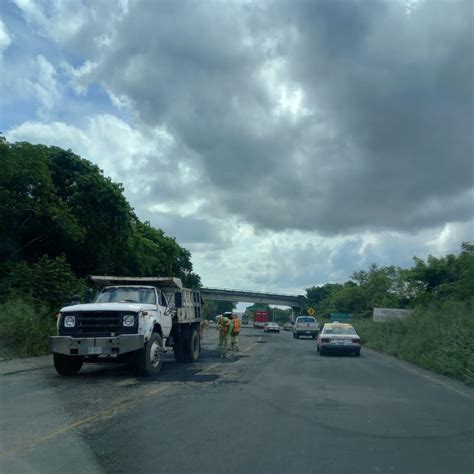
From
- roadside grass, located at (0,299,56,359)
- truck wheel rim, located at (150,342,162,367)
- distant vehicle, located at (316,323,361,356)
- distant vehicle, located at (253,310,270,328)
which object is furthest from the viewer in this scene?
distant vehicle, located at (253,310,270,328)

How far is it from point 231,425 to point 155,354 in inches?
270

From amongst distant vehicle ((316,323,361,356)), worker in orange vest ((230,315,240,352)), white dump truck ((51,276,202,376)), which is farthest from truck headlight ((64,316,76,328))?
distant vehicle ((316,323,361,356))

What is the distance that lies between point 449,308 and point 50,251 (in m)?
23.3

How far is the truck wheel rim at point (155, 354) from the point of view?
49.3ft

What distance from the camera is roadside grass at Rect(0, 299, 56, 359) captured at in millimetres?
19859

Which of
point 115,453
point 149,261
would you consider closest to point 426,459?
point 115,453

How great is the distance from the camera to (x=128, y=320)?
14.2 meters

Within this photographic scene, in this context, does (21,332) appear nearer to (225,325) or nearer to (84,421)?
(225,325)

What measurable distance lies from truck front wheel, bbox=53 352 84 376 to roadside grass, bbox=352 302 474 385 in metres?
10.4

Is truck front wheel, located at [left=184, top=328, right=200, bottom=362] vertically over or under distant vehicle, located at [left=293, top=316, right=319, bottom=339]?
under

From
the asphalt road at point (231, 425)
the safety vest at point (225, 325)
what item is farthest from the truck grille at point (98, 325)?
the safety vest at point (225, 325)

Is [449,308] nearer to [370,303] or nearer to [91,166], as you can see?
[91,166]

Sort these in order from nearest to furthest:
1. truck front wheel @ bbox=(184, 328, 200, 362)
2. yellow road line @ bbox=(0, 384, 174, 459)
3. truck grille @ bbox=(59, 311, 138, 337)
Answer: yellow road line @ bbox=(0, 384, 174, 459) → truck grille @ bbox=(59, 311, 138, 337) → truck front wheel @ bbox=(184, 328, 200, 362)

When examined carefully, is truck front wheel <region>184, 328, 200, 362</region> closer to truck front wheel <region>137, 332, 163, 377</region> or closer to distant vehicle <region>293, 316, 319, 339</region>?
truck front wheel <region>137, 332, 163, 377</region>
